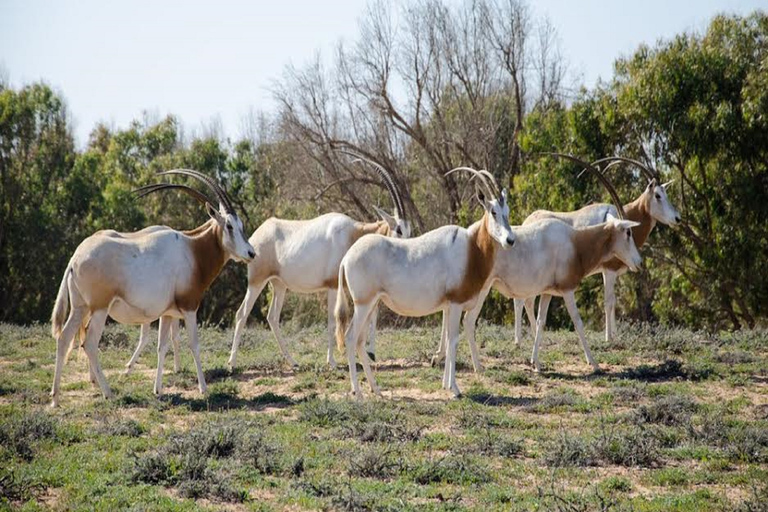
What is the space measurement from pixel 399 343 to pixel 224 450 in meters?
8.69

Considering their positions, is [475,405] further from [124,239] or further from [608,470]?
[124,239]

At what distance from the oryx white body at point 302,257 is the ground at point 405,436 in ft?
2.64

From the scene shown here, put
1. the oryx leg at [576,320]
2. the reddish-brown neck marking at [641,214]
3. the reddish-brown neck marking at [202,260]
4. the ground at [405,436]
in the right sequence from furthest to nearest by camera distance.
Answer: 1. the reddish-brown neck marking at [641,214]
2. the oryx leg at [576,320]
3. the reddish-brown neck marking at [202,260]
4. the ground at [405,436]

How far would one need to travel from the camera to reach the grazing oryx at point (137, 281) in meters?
12.1

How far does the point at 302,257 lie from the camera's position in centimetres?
1524

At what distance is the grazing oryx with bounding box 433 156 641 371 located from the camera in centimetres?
1411

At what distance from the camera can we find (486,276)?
12836 millimetres

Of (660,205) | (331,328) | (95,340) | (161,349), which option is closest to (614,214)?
(660,205)

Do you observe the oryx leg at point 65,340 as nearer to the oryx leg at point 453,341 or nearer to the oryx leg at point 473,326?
the oryx leg at point 453,341

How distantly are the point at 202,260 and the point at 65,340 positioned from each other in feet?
7.30

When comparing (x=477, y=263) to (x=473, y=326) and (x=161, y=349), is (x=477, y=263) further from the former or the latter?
(x=161, y=349)

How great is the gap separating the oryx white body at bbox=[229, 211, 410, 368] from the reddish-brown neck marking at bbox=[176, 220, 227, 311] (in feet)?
5.51

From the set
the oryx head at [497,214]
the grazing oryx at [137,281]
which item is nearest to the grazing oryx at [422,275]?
the oryx head at [497,214]

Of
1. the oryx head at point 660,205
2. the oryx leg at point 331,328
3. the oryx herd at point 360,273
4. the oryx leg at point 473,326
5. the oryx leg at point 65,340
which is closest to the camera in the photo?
the oryx leg at point 65,340
